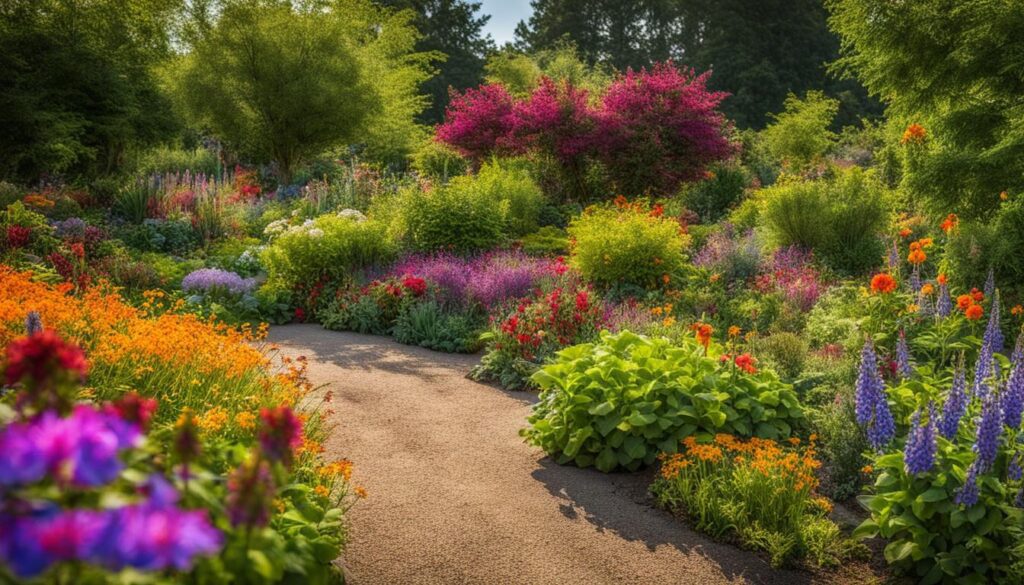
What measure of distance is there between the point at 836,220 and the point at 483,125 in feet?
27.7

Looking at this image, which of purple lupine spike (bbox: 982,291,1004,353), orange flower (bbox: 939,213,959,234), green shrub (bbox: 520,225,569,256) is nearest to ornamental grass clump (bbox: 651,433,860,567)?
purple lupine spike (bbox: 982,291,1004,353)

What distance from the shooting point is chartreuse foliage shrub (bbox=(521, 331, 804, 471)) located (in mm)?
4105

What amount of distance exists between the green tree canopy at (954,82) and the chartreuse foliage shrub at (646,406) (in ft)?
14.7

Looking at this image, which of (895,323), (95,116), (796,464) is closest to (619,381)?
(796,464)

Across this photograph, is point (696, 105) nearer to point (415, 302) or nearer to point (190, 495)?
point (415, 302)

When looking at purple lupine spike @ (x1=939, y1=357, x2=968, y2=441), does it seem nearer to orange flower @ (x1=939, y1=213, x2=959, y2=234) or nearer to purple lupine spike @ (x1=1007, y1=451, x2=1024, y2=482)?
purple lupine spike @ (x1=1007, y1=451, x2=1024, y2=482)

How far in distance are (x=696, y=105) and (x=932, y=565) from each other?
40.5 ft

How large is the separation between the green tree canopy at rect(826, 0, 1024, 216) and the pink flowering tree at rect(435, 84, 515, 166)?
8369mm

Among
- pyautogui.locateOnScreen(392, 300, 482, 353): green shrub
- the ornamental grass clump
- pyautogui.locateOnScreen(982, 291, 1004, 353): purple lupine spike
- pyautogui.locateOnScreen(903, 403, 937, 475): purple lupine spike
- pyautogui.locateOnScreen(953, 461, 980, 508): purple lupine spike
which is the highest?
pyautogui.locateOnScreen(982, 291, 1004, 353): purple lupine spike

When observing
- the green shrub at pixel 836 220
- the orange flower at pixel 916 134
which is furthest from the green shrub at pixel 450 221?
the orange flower at pixel 916 134

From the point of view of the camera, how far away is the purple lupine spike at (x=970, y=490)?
9.21 feet

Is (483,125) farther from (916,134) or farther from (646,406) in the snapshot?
(646,406)

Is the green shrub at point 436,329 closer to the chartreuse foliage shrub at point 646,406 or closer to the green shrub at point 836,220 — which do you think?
the chartreuse foliage shrub at point 646,406

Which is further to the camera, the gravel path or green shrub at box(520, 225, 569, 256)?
green shrub at box(520, 225, 569, 256)
